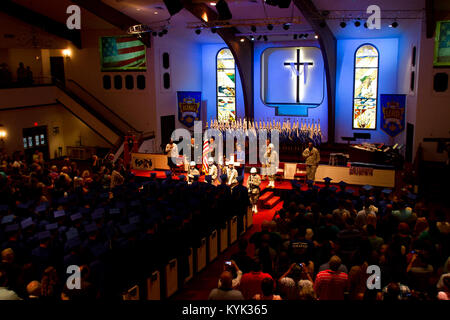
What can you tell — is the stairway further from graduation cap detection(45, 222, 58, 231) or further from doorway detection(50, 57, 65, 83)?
doorway detection(50, 57, 65, 83)

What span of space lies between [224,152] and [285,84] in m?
6.59

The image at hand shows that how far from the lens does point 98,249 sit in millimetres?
7328

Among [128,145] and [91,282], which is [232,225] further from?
[128,145]

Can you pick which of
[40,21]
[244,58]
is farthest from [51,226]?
[244,58]

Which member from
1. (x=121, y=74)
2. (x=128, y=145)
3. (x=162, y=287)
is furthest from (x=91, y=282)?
(x=121, y=74)

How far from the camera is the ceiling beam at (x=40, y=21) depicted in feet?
65.6

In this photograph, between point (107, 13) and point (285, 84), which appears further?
point (285, 84)

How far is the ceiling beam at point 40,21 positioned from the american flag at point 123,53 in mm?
1663

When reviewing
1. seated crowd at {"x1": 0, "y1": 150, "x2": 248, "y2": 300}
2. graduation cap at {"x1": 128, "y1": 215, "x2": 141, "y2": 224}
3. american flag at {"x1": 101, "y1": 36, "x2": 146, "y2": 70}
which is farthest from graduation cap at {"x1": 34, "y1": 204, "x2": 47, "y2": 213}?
american flag at {"x1": 101, "y1": 36, "x2": 146, "y2": 70}

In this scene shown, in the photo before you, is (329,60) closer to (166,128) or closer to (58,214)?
(166,128)

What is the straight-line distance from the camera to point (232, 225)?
11.3m

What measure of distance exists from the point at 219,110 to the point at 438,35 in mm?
13148

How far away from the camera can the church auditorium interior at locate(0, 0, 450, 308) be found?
700cm

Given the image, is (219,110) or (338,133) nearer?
(338,133)
